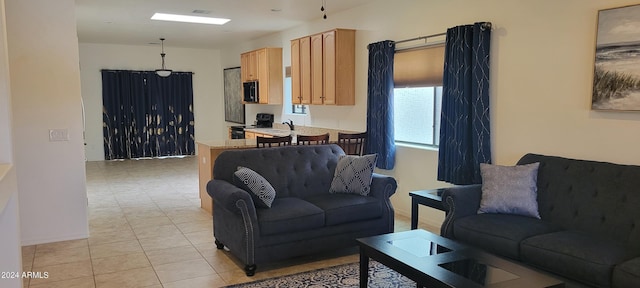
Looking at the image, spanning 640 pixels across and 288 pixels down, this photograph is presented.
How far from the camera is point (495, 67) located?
170 inches

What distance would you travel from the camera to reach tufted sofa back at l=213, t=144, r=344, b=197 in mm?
4219

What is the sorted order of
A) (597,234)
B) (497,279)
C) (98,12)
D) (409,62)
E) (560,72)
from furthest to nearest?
(98,12) < (409,62) < (560,72) < (597,234) < (497,279)

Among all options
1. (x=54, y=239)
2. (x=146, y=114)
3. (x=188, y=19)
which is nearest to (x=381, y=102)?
(x=188, y=19)

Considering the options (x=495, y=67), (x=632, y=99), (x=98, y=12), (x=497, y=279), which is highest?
(x=98, y=12)

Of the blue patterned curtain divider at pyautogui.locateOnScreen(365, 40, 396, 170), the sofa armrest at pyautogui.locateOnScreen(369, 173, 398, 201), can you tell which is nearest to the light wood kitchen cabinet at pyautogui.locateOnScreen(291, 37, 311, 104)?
the blue patterned curtain divider at pyautogui.locateOnScreen(365, 40, 396, 170)

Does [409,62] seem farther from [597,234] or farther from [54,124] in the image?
[54,124]

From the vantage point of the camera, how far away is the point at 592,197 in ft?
10.8

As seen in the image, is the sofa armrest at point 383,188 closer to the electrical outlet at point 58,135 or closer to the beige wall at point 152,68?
the electrical outlet at point 58,135

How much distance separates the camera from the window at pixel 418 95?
5062 millimetres

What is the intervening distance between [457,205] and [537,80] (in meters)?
1.32

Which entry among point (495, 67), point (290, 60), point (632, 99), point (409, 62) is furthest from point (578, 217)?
point (290, 60)

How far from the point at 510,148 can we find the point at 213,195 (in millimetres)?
2693

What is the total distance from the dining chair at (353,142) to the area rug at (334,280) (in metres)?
2.17

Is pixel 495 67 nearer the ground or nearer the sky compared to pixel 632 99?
nearer the sky
